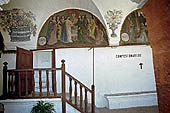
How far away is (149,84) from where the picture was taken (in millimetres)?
6953

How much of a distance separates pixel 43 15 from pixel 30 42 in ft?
3.43

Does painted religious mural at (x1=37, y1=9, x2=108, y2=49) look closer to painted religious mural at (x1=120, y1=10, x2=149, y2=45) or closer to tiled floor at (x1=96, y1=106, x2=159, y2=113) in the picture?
painted religious mural at (x1=120, y1=10, x2=149, y2=45)

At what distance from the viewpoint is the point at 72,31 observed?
22.2ft

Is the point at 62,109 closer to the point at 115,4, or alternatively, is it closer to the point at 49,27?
→ the point at 49,27

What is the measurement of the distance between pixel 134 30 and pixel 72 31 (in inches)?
89.0

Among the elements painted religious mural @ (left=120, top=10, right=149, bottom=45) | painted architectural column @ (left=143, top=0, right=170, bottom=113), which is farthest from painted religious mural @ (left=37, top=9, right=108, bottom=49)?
painted architectural column @ (left=143, top=0, right=170, bottom=113)

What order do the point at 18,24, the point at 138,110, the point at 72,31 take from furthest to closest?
1. the point at 72,31
2. the point at 18,24
3. the point at 138,110

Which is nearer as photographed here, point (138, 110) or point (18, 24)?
point (138, 110)

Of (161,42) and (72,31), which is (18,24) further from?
(161,42)

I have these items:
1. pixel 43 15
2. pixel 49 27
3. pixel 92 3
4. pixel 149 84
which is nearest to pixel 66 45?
pixel 49 27

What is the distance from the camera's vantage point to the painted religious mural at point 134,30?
22.2 feet

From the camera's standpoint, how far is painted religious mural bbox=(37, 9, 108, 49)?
21.9 feet

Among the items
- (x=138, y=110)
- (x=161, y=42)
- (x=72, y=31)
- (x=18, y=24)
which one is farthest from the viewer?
(x=72, y=31)

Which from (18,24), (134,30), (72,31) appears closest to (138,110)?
(134,30)
